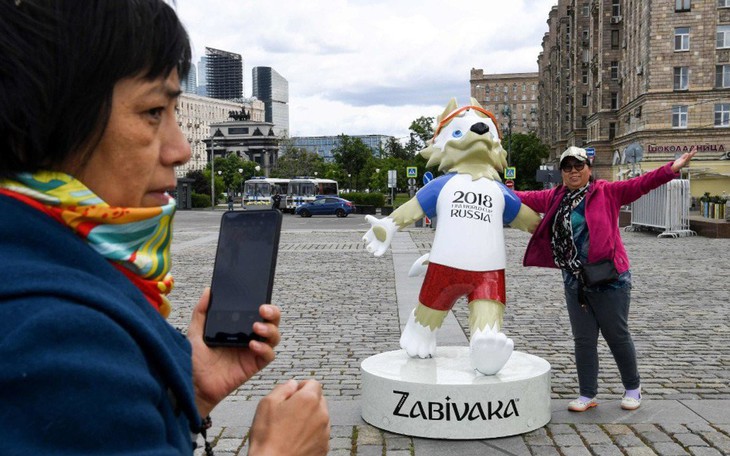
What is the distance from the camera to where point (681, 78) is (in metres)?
47.1

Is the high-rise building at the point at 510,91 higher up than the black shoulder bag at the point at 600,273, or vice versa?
the high-rise building at the point at 510,91

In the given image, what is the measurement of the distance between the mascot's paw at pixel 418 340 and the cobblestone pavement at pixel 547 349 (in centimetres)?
65

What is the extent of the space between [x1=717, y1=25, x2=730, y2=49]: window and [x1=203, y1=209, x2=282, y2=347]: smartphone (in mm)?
51090

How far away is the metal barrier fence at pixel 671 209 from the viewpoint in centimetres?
2341

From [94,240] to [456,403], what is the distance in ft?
14.3

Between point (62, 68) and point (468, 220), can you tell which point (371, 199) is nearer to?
point (468, 220)

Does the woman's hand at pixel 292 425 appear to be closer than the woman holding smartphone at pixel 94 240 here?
No

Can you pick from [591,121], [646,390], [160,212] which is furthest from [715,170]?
[160,212]

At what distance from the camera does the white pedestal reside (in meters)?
5.18

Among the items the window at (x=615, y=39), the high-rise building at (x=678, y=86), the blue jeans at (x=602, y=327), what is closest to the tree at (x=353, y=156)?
the window at (x=615, y=39)

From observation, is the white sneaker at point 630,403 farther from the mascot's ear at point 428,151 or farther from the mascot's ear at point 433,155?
the mascot's ear at point 428,151

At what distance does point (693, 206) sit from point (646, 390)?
140 feet

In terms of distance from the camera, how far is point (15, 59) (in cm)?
100

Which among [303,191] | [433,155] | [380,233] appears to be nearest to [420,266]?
[380,233]
